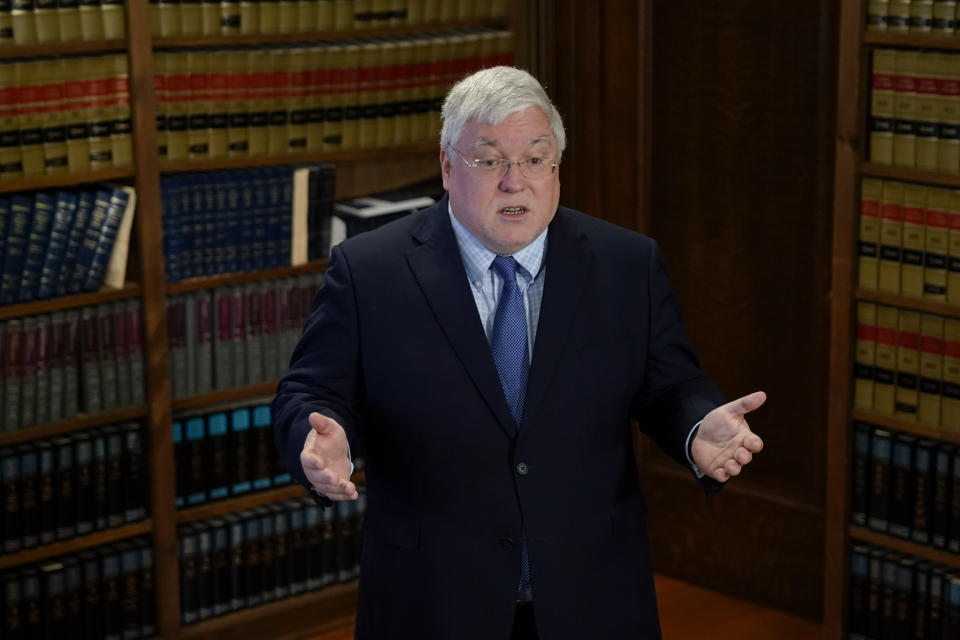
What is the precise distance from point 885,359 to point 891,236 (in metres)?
0.32

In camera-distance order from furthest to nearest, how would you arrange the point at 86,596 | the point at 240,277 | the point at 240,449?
the point at 240,449
the point at 240,277
the point at 86,596

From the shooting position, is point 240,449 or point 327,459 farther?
point 240,449

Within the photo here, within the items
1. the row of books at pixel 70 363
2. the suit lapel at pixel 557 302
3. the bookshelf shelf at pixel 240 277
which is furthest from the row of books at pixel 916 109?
the row of books at pixel 70 363

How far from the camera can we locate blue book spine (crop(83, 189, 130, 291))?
385cm

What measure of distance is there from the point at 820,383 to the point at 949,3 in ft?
3.93

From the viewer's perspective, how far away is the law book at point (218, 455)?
419 cm

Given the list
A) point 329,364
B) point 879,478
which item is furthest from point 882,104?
point 329,364

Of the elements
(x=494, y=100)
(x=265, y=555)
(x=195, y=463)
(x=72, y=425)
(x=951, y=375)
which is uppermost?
(x=494, y=100)

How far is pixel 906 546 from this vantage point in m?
3.89

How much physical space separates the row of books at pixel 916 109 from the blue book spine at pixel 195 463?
194cm

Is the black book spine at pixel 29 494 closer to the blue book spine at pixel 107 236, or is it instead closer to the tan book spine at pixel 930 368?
the blue book spine at pixel 107 236

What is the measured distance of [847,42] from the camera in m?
3.66

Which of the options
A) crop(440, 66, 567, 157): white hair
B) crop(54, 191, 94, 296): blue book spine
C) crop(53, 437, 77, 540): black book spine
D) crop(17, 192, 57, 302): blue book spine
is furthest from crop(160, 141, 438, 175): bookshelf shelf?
crop(440, 66, 567, 157): white hair

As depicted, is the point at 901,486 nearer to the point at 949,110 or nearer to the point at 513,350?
the point at 949,110
